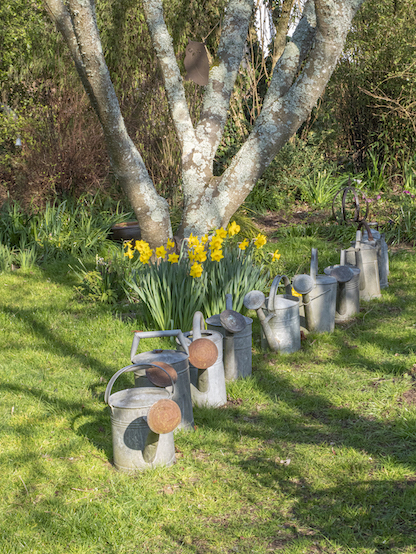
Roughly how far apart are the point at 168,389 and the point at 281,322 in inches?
55.0

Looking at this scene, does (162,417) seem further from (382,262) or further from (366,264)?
(382,262)

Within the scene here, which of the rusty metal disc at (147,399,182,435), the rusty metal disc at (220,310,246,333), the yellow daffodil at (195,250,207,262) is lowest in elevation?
the rusty metal disc at (147,399,182,435)

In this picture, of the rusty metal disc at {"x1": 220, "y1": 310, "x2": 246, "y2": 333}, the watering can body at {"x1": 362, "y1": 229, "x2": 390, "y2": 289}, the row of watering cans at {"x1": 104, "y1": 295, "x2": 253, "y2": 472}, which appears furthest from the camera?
the watering can body at {"x1": 362, "y1": 229, "x2": 390, "y2": 289}

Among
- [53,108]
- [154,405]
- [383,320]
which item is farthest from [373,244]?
[53,108]

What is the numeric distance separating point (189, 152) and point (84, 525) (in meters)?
3.68

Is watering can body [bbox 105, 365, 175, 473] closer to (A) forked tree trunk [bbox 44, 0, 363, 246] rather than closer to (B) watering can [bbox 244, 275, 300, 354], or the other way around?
(B) watering can [bbox 244, 275, 300, 354]

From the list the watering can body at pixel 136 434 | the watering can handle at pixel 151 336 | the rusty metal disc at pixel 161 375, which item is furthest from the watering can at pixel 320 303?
the watering can body at pixel 136 434

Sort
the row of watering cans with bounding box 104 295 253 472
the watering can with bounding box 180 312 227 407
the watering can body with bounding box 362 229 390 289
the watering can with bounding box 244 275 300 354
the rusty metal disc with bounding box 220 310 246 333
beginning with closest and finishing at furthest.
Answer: the row of watering cans with bounding box 104 295 253 472, the watering can with bounding box 180 312 227 407, the rusty metal disc with bounding box 220 310 246 333, the watering can with bounding box 244 275 300 354, the watering can body with bounding box 362 229 390 289

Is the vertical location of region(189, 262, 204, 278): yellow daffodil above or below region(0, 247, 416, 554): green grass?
above

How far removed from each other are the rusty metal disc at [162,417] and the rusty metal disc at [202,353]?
469mm

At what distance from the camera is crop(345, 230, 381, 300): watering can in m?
4.80

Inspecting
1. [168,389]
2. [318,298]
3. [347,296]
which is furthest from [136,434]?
[347,296]

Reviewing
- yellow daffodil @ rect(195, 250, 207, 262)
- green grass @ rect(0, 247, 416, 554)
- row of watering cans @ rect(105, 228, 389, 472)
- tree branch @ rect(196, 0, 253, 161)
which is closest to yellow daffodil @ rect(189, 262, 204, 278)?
yellow daffodil @ rect(195, 250, 207, 262)

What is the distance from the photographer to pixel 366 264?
190 inches
